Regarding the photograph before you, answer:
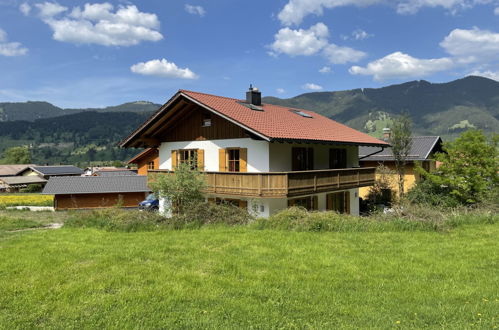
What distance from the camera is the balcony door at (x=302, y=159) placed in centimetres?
1919

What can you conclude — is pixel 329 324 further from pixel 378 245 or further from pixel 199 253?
pixel 378 245

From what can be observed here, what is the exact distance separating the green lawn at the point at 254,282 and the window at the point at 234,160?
8068 millimetres

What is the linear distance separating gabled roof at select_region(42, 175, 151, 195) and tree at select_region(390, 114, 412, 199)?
2387 centimetres

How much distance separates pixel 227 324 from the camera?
534 centimetres

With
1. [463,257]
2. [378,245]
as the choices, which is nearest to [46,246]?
[378,245]

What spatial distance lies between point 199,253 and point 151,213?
19.3 ft

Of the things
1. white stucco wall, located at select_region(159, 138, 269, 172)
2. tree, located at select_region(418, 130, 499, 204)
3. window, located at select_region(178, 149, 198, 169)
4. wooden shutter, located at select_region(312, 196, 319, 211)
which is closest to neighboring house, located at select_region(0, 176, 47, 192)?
white stucco wall, located at select_region(159, 138, 269, 172)

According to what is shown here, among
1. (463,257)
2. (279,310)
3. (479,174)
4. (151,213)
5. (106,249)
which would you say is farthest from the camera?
(479,174)

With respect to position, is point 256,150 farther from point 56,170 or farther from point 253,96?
point 56,170

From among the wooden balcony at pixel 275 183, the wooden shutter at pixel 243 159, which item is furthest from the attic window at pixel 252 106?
the wooden balcony at pixel 275 183

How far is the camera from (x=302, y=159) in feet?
65.4

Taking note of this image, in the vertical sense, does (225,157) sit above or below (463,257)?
above

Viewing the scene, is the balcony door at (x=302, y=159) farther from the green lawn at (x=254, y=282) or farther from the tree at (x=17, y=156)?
the tree at (x=17, y=156)

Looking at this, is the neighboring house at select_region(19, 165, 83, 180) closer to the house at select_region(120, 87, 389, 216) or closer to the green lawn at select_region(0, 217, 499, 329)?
the house at select_region(120, 87, 389, 216)
